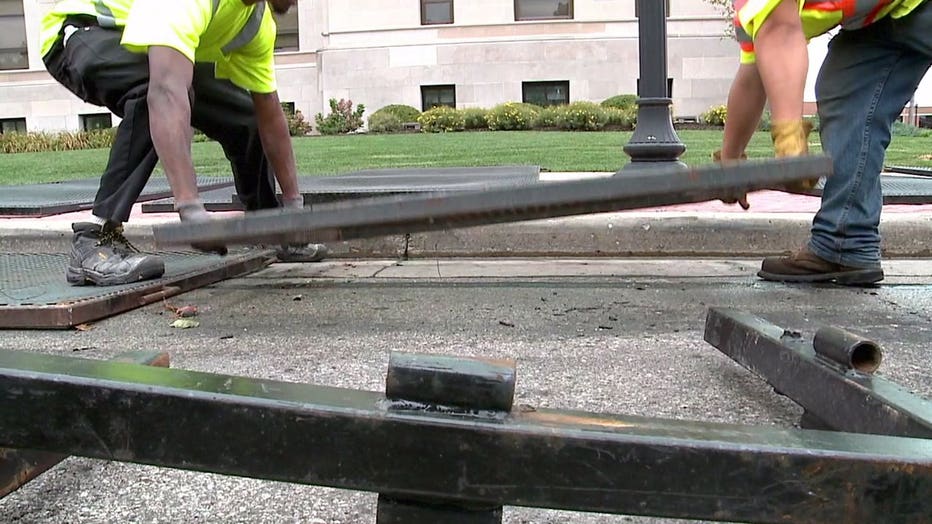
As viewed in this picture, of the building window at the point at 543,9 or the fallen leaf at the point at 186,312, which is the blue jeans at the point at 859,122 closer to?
the fallen leaf at the point at 186,312

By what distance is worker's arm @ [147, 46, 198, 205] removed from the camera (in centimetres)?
249

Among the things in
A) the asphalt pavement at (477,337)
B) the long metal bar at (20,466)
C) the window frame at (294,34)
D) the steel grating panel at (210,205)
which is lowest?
the asphalt pavement at (477,337)

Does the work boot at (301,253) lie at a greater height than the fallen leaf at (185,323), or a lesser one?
greater

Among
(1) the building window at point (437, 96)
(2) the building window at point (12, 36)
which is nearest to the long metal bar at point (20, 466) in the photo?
(1) the building window at point (437, 96)

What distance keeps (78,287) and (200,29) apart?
112cm

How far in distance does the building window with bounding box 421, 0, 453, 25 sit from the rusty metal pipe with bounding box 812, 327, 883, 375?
73.7 feet

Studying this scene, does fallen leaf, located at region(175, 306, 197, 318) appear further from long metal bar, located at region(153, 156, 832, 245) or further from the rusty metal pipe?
the rusty metal pipe

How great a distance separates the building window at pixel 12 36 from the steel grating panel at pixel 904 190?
88.3ft

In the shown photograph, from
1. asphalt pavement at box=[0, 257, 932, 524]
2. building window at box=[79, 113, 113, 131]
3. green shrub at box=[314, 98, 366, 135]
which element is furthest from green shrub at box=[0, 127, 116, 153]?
asphalt pavement at box=[0, 257, 932, 524]

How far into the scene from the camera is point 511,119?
18.0 metres

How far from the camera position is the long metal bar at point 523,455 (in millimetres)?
857

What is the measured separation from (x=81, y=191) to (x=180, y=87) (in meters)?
3.40

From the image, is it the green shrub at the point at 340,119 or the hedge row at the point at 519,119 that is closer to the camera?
the hedge row at the point at 519,119

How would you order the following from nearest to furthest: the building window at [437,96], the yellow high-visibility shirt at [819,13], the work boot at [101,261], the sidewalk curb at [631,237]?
the yellow high-visibility shirt at [819,13]
the work boot at [101,261]
the sidewalk curb at [631,237]
the building window at [437,96]
